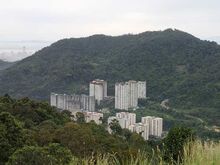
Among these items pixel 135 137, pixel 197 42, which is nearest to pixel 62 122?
pixel 135 137

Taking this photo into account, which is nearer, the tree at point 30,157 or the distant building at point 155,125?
the tree at point 30,157

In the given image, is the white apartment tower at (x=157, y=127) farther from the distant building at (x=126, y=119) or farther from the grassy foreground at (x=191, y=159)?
the grassy foreground at (x=191, y=159)

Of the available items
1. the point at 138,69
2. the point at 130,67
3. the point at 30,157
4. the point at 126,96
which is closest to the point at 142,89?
the point at 126,96

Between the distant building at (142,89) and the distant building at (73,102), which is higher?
the distant building at (142,89)

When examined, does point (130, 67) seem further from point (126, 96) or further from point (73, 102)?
point (73, 102)

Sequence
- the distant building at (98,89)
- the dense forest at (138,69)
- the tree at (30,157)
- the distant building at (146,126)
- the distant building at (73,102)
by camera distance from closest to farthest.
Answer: the tree at (30,157) < the distant building at (146,126) < the dense forest at (138,69) < the distant building at (73,102) < the distant building at (98,89)

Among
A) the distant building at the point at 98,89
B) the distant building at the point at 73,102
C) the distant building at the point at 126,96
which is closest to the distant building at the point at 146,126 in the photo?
the distant building at the point at 126,96

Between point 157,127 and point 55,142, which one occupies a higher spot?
point 55,142
